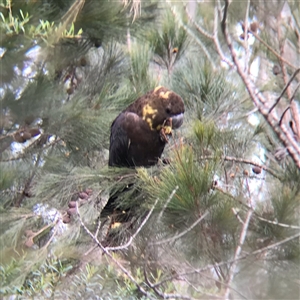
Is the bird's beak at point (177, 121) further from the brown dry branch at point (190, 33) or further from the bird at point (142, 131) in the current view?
the brown dry branch at point (190, 33)

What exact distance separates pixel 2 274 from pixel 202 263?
0.41 metres

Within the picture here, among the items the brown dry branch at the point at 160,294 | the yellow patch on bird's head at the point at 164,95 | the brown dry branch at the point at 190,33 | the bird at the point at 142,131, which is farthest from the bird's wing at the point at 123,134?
the brown dry branch at the point at 160,294

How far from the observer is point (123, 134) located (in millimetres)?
1451

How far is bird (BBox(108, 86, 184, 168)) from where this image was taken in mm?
1444

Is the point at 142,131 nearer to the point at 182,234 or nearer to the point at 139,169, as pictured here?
the point at 139,169

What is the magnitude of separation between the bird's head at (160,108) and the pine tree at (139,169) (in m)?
0.07

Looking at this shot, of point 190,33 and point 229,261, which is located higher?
point 190,33

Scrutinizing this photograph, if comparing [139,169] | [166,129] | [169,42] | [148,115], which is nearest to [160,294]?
[139,169]

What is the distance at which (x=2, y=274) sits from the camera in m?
0.88

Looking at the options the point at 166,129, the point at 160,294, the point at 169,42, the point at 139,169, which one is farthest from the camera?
the point at 169,42

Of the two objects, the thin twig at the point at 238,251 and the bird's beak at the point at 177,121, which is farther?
the bird's beak at the point at 177,121

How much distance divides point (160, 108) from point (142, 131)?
0.10 meters

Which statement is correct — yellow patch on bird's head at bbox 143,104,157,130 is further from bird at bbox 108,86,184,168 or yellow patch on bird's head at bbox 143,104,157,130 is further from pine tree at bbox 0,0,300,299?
pine tree at bbox 0,0,300,299

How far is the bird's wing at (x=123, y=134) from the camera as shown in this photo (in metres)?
1.45
